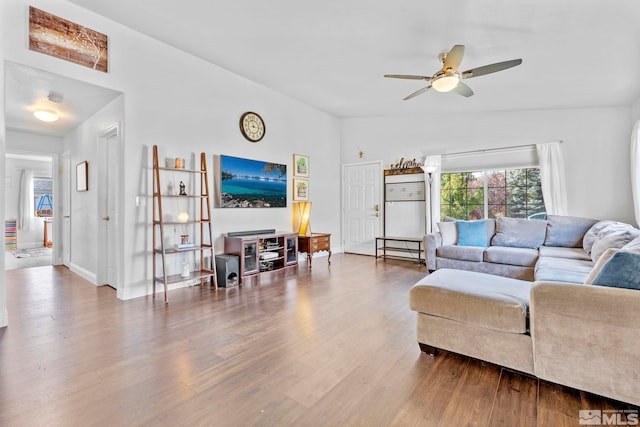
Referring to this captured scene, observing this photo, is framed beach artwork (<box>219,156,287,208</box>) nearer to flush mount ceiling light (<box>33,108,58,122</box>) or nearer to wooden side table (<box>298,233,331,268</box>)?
wooden side table (<box>298,233,331,268</box>)

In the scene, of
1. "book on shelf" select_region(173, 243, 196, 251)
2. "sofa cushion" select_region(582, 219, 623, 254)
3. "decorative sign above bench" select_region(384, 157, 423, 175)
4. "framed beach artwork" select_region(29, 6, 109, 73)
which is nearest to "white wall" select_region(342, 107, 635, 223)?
"decorative sign above bench" select_region(384, 157, 423, 175)

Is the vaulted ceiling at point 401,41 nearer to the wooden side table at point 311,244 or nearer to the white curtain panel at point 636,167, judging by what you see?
the white curtain panel at point 636,167

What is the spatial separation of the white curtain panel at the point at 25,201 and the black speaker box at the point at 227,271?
6939mm

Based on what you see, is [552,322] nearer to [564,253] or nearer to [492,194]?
[564,253]

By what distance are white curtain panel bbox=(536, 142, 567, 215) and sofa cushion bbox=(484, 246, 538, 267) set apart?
1.09 meters

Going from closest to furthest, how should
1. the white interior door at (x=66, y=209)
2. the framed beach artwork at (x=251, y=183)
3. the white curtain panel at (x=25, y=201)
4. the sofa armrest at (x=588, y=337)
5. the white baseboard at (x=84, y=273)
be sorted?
the sofa armrest at (x=588, y=337)
the white baseboard at (x=84, y=273)
the framed beach artwork at (x=251, y=183)
the white interior door at (x=66, y=209)
the white curtain panel at (x=25, y=201)

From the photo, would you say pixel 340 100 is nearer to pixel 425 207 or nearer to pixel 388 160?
pixel 388 160

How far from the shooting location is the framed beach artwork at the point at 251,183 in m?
4.31

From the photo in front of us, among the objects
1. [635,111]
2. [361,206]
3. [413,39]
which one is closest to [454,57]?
[413,39]

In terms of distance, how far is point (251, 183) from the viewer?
4.68 metres

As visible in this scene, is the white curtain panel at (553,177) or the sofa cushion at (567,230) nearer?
the sofa cushion at (567,230)

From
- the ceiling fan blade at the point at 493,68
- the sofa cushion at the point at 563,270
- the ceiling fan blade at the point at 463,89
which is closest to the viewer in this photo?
the sofa cushion at the point at 563,270

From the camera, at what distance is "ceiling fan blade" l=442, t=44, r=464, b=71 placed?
8.63ft

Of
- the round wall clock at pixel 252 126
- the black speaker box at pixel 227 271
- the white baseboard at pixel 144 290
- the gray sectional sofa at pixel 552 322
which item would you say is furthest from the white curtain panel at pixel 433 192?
the white baseboard at pixel 144 290
